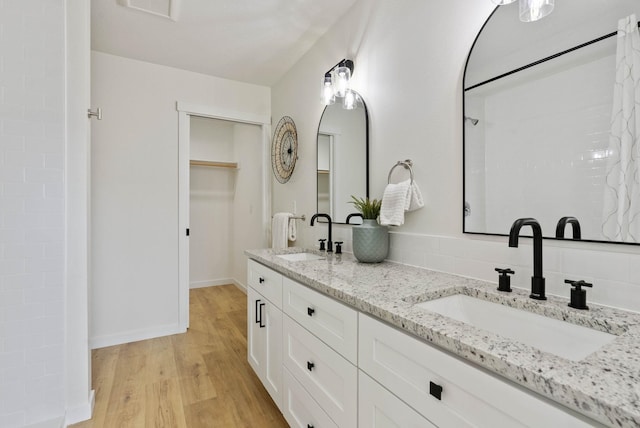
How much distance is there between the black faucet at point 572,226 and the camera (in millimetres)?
929

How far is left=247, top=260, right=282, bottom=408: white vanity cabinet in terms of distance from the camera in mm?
1546

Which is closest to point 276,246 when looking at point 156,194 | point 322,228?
point 322,228

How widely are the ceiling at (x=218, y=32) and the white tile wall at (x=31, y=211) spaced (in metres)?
0.62

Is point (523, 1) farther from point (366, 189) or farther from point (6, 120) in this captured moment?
point (6, 120)

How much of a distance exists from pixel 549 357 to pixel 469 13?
1.33 metres

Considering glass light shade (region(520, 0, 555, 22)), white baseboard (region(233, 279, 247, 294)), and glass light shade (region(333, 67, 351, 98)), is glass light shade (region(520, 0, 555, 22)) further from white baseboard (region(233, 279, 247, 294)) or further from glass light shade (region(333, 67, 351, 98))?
white baseboard (region(233, 279, 247, 294))

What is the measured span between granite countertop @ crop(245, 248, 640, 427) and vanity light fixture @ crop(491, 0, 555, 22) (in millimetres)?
912

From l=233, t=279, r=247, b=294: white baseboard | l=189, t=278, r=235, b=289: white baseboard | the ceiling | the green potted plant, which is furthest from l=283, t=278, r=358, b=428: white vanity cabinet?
l=189, t=278, r=235, b=289: white baseboard

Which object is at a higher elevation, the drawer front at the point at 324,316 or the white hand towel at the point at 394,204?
the white hand towel at the point at 394,204

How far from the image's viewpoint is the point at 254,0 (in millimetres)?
1892

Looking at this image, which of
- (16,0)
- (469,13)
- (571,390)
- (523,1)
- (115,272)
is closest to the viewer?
(571,390)

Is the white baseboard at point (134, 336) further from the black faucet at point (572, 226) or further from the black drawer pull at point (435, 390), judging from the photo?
the black faucet at point (572, 226)

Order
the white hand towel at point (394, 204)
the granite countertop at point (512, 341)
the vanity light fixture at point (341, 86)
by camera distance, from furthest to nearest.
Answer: the vanity light fixture at point (341, 86) < the white hand towel at point (394, 204) < the granite countertop at point (512, 341)

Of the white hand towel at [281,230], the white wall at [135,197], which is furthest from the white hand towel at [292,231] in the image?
the white wall at [135,197]
